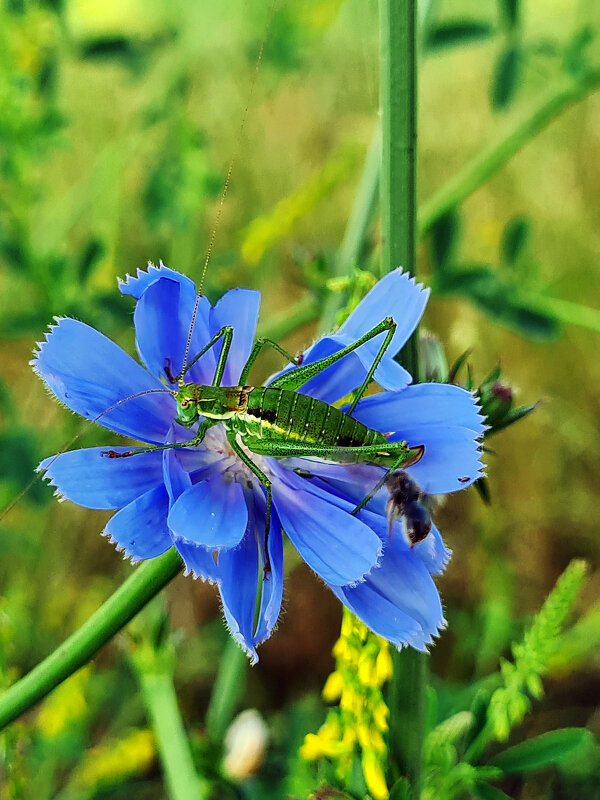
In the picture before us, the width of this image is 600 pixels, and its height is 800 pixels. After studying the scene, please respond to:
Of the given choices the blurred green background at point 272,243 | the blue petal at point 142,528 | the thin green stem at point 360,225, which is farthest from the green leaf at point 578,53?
the blue petal at point 142,528

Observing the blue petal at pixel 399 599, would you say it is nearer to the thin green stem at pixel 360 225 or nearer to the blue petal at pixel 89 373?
the blue petal at pixel 89 373

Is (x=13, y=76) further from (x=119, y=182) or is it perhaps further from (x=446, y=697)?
(x=446, y=697)

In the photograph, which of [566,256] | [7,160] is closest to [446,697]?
[7,160]

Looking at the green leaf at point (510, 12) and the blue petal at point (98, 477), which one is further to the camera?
the green leaf at point (510, 12)

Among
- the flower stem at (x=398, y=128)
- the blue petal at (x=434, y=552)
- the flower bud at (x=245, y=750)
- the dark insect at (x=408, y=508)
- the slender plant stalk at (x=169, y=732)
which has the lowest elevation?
the flower bud at (x=245, y=750)

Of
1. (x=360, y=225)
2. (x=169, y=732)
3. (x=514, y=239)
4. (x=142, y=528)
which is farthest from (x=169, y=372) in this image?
(x=514, y=239)

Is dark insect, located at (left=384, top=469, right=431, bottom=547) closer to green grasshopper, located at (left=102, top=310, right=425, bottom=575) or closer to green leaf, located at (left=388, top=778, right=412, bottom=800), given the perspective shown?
green grasshopper, located at (left=102, top=310, right=425, bottom=575)

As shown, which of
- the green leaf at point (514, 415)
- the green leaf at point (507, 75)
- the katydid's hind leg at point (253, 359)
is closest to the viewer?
the green leaf at point (514, 415)

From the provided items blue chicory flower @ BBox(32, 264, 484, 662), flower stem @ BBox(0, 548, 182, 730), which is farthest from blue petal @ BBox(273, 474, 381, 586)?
flower stem @ BBox(0, 548, 182, 730)
